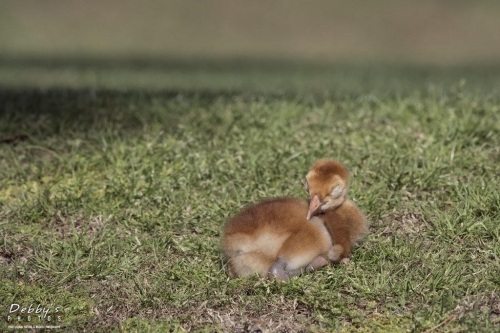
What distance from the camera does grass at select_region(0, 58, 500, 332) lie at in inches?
181

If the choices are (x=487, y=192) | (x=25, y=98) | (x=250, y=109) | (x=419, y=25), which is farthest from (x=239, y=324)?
(x=419, y=25)

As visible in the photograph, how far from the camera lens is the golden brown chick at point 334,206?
16.1 ft

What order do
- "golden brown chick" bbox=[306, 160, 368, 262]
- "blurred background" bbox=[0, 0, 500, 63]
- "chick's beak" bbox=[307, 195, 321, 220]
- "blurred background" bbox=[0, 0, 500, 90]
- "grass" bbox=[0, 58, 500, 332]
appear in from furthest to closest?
"blurred background" bbox=[0, 0, 500, 63], "blurred background" bbox=[0, 0, 500, 90], "golden brown chick" bbox=[306, 160, 368, 262], "chick's beak" bbox=[307, 195, 321, 220], "grass" bbox=[0, 58, 500, 332]

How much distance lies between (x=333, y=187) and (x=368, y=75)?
1124cm

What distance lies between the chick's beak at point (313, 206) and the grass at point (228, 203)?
1.22ft

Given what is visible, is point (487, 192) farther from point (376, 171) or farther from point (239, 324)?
point (239, 324)

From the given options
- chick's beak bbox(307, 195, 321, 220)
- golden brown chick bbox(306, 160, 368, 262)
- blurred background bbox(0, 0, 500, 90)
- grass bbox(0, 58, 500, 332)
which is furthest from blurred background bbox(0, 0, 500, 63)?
chick's beak bbox(307, 195, 321, 220)

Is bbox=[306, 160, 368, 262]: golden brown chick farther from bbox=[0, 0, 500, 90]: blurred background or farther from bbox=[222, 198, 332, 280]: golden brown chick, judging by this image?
bbox=[0, 0, 500, 90]: blurred background

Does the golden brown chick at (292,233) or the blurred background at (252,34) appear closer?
the golden brown chick at (292,233)

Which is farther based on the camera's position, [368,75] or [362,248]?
[368,75]

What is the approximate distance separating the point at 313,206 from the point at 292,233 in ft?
0.78

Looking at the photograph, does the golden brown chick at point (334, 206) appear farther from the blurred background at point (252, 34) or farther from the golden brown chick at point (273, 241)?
the blurred background at point (252, 34)

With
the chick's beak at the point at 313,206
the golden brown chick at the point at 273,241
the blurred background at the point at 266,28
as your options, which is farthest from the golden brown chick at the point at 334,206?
the blurred background at the point at 266,28

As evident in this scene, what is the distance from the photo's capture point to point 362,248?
5.30 metres
